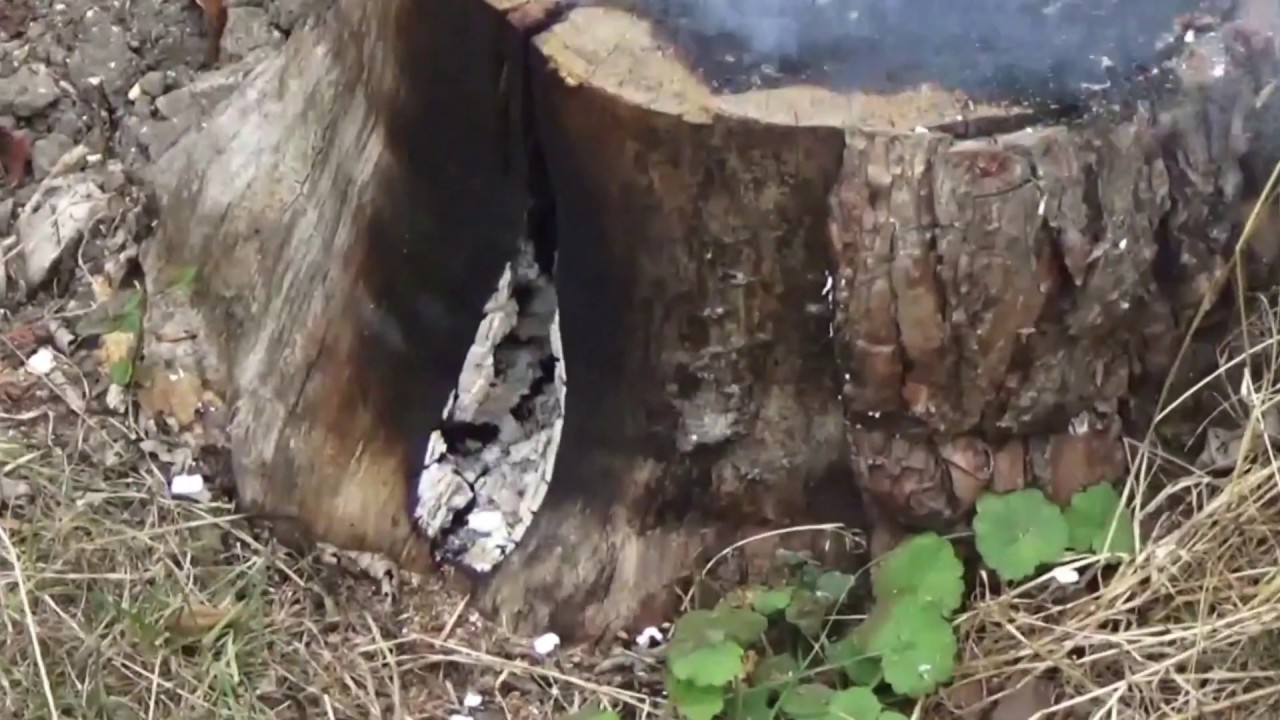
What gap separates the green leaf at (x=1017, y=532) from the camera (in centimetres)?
110

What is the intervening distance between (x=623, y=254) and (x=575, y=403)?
18 cm

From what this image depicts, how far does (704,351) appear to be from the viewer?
1120 millimetres

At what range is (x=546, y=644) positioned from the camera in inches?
48.9

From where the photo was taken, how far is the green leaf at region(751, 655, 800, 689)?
1.13 metres

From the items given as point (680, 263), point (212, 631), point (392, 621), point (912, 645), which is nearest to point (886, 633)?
point (912, 645)

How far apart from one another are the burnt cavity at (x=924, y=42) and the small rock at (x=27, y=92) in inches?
36.3

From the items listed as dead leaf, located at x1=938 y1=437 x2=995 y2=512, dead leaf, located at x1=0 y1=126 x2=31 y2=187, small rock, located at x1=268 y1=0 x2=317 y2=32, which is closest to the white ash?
dead leaf, located at x1=938 y1=437 x2=995 y2=512

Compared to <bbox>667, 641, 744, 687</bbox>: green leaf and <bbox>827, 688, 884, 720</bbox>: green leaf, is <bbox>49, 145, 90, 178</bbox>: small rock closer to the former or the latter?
<bbox>667, 641, 744, 687</bbox>: green leaf

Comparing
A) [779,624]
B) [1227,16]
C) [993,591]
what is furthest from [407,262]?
[1227,16]

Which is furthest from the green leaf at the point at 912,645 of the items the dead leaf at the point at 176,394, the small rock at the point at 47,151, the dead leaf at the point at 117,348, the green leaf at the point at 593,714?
the small rock at the point at 47,151

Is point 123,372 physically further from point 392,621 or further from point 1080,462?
point 1080,462

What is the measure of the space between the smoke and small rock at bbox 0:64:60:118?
924 mm

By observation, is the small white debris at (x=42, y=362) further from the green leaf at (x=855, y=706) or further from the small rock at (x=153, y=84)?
the green leaf at (x=855, y=706)

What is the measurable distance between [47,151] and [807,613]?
1.07 m
